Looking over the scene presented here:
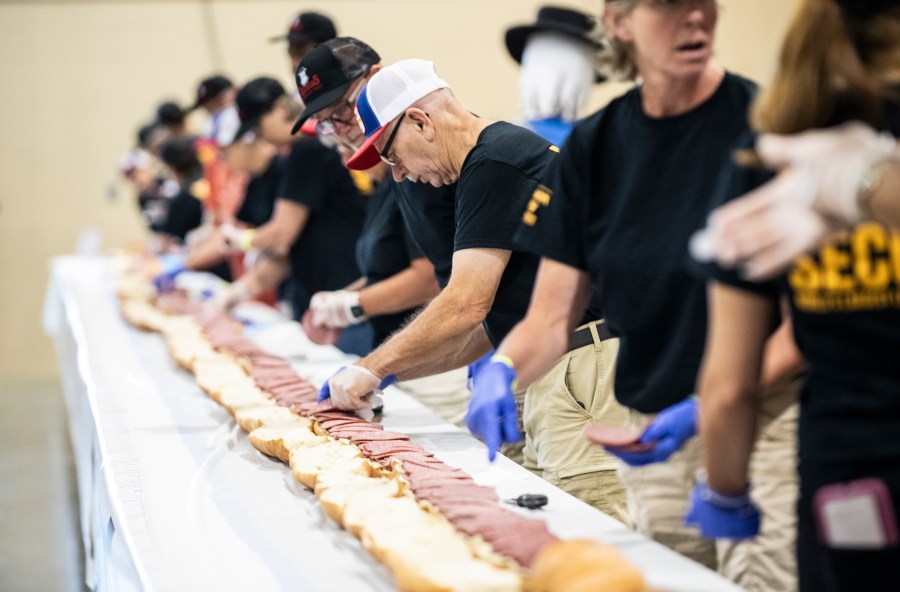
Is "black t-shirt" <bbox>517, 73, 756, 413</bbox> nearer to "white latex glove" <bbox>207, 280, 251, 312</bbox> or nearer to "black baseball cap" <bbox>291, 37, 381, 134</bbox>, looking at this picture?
"black baseball cap" <bbox>291, 37, 381, 134</bbox>

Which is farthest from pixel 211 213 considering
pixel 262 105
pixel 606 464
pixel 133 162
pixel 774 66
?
pixel 774 66

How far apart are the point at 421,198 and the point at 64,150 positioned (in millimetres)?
7418

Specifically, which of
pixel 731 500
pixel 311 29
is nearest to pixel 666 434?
pixel 731 500

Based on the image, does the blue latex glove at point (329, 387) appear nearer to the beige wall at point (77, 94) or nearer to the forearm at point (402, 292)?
the forearm at point (402, 292)

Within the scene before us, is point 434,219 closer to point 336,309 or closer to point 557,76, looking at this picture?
point 336,309

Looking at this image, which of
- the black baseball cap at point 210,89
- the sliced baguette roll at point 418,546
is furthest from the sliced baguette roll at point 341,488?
the black baseball cap at point 210,89

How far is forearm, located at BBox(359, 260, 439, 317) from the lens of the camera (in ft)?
8.84

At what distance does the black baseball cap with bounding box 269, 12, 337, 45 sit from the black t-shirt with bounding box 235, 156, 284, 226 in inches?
35.3

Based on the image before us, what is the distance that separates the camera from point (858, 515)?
113 cm

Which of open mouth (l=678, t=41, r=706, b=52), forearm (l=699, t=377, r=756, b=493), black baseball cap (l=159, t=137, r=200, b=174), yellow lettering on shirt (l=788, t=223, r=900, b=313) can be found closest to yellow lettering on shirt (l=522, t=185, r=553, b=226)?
open mouth (l=678, t=41, r=706, b=52)

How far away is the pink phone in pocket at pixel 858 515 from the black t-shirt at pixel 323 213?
8.09 ft

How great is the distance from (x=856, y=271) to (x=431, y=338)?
3.87 ft

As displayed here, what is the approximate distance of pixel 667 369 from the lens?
60.5 inches

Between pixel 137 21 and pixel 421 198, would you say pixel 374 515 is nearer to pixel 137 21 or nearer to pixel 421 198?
pixel 421 198
